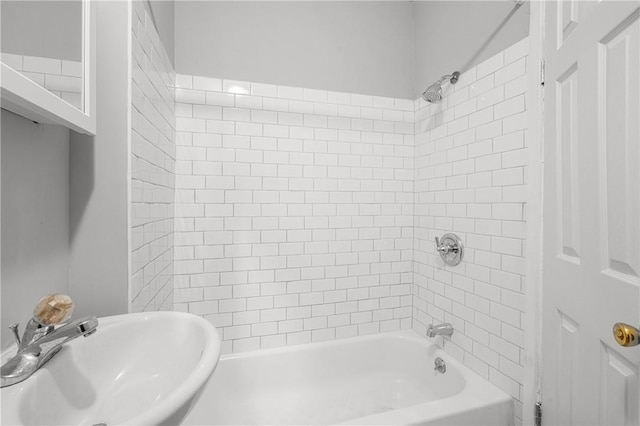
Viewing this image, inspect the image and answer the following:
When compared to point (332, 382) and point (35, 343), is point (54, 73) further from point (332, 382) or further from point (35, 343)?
→ point (332, 382)

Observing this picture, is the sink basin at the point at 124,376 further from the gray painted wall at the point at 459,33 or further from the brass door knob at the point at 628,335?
the gray painted wall at the point at 459,33

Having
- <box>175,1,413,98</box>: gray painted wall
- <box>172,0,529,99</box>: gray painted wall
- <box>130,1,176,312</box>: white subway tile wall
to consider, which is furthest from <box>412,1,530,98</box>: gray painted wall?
<box>130,1,176,312</box>: white subway tile wall

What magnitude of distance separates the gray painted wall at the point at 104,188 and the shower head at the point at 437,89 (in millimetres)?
1491

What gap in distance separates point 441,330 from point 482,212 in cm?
73

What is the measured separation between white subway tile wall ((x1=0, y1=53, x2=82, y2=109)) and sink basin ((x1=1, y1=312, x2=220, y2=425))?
618mm

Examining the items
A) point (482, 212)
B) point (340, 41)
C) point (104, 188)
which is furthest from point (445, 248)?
point (104, 188)

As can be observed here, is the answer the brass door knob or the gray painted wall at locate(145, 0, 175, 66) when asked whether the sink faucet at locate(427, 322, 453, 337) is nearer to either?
the brass door knob

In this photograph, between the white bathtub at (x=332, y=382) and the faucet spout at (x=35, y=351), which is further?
the white bathtub at (x=332, y=382)

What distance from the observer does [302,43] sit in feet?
6.11

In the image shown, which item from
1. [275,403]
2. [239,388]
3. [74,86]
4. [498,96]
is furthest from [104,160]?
[498,96]

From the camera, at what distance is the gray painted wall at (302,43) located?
170cm

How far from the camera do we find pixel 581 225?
951 mm

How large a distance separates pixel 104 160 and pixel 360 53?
65.5 inches

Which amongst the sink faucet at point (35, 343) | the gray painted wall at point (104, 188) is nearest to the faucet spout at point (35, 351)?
the sink faucet at point (35, 343)
